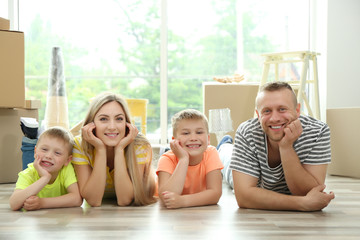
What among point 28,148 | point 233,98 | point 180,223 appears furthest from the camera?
point 233,98

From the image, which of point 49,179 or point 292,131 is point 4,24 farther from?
point 292,131

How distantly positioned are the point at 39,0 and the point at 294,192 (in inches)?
148

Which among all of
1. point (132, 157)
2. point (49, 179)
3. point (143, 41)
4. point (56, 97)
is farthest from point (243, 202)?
point (143, 41)

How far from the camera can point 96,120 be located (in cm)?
186

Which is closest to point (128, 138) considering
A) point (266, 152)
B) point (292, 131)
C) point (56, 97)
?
point (266, 152)

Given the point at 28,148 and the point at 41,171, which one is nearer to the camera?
the point at 41,171

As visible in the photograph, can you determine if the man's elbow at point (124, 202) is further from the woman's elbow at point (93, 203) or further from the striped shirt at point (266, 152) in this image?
the striped shirt at point (266, 152)

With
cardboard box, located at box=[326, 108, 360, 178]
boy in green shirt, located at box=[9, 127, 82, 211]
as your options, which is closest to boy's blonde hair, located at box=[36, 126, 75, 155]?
boy in green shirt, located at box=[9, 127, 82, 211]

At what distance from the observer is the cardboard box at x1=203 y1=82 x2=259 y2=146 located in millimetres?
3781

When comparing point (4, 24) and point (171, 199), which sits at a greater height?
point (4, 24)

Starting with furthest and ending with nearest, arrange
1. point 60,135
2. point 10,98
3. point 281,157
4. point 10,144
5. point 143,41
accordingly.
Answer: point 143,41 → point 10,144 → point 10,98 → point 60,135 → point 281,157

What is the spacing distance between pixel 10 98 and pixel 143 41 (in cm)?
217

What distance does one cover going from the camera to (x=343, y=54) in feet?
13.5

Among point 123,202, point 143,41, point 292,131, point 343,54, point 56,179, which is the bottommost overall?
point 123,202
